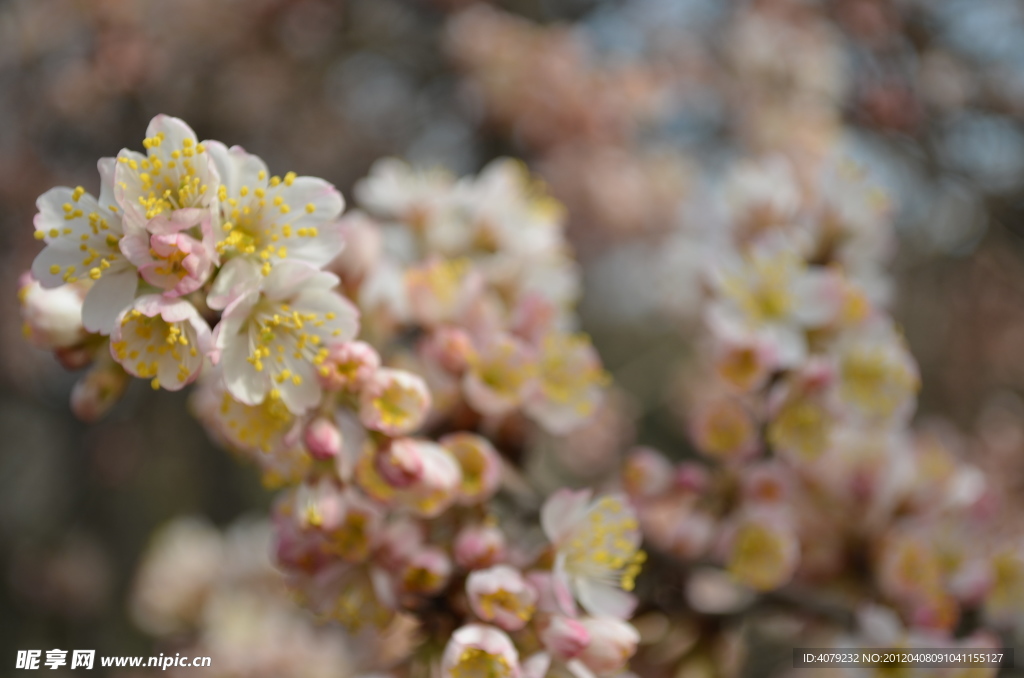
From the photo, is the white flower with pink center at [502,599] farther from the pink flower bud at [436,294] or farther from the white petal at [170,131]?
the white petal at [170,131]

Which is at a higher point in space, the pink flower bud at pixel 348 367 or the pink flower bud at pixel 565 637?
the pink flower bud at pixel 348 367

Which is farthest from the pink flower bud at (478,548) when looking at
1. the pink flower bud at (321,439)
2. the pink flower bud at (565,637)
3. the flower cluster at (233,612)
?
the flower cluster at (233,612)

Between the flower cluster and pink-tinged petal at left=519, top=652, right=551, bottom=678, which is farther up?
pink-tinged petal at left=519, top=652, right=551, bottom=678

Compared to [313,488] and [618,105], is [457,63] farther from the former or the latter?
[313,488]

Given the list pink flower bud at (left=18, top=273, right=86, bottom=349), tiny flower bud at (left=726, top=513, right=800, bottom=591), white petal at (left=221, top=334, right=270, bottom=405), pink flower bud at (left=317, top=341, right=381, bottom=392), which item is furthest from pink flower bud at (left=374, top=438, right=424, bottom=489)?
tiny flower bud at (left=726, top=513, right=800, bottom=591)

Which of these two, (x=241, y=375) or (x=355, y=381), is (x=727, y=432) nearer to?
(x=355, y=381)

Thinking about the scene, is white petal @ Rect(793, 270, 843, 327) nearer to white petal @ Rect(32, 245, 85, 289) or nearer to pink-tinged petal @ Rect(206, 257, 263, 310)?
pink-tinged petal @ Rect(206, 257, 263, 310)

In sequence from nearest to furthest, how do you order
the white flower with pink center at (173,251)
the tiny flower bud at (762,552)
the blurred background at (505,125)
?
the white flower with pink center at (173,251)
the tiny flower bud at (762,552)
the blurred background at (505,125)
